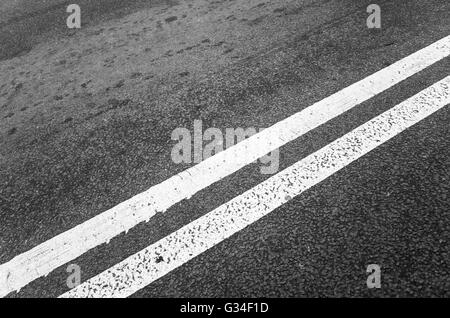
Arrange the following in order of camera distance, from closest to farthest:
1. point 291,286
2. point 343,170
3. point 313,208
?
point 291,286 < point 313,208 < point 343,170

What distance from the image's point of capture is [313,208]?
6.92 ft

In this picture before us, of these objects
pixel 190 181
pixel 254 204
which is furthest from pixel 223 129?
pixel 254 204

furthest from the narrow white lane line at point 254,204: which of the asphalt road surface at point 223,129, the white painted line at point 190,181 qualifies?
the white painted line at point 190,181

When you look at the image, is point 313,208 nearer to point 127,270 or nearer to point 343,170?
point 343,170

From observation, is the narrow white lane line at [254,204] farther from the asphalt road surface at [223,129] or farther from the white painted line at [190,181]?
the white painted line at [190,181]

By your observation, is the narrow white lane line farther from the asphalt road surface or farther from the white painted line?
the white painted line

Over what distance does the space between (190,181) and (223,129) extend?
0.55m

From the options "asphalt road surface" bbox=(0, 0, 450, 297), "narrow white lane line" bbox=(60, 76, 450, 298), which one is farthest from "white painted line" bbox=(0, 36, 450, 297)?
"narrow white lane line" bbox=(60, 76, 450, 298)

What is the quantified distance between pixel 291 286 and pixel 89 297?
1.00m

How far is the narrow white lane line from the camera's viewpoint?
6.38ft

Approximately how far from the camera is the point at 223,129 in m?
2.78

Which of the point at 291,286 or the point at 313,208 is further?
the point at 313,208

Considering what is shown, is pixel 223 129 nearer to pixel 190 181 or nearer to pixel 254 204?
pixel 190 181
